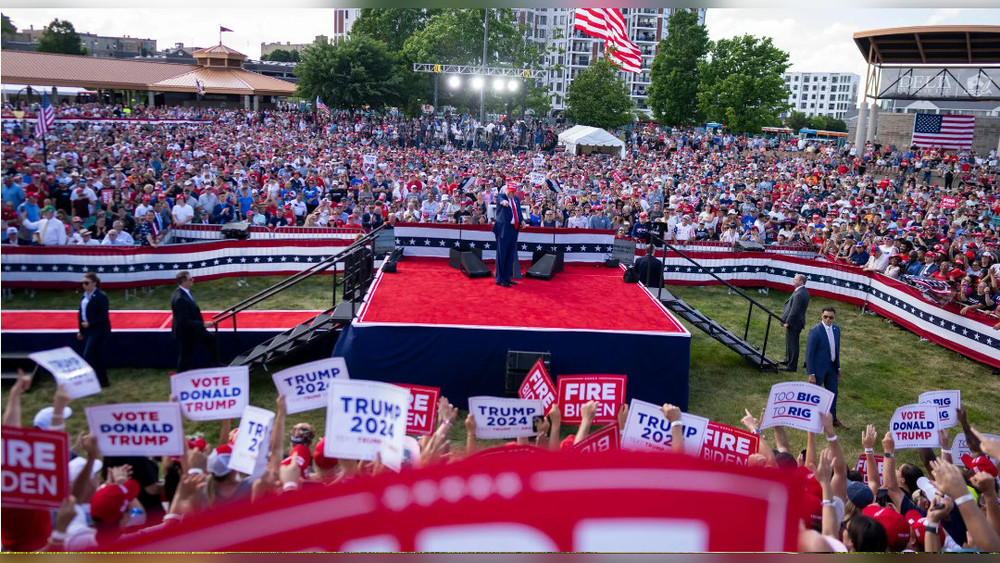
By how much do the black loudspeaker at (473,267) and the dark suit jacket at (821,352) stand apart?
5.22 meters

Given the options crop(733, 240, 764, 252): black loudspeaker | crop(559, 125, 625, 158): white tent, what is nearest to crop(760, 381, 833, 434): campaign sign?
crop(733, 240, 764, 252): black loudspeaker

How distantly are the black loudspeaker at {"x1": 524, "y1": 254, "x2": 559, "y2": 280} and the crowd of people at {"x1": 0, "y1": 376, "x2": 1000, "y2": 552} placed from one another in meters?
6.86

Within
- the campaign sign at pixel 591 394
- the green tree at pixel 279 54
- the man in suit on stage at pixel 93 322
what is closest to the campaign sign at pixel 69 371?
the man in suit on stage at pixel 93 322

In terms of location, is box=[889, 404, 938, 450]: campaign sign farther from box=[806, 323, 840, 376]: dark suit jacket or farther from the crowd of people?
box=[806, 323, 840, 376]: dark suit jacket

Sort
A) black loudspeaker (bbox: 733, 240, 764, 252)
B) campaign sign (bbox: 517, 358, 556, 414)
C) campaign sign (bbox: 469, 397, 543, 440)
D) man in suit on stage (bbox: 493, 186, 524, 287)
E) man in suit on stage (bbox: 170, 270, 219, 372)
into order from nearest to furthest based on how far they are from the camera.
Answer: campaign sign (bbox: 469, 397, 543, 440) < campaign sign (bbox: 517, 358, 556, 414) < man in suit on stage (bbox: 170, 270, 219, 372) < man in suit on stage (bbox: 493, 186, 524, 287) < black loudspeaker (bbox: 733, 240, 764, 252)

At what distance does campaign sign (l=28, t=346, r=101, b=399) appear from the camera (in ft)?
14.3

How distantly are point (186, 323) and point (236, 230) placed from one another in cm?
625

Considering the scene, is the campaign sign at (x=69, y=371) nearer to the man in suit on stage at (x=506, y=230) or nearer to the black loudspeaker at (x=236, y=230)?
the man in suit on stage at (x=506, y=230)

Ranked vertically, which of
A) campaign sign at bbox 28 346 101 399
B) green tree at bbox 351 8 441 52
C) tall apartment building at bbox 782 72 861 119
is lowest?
campaign sign at bbox 28 346 101 399

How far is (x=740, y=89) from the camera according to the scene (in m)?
14.2

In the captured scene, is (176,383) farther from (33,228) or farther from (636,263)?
(636,263)

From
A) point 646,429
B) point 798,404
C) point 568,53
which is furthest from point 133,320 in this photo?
point 568,53

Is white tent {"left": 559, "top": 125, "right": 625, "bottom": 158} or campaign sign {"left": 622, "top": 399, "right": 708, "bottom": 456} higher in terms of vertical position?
white tent {"left": 559, "top": 125, "right": 625, "bottom": 158}

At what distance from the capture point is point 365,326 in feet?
28.2
